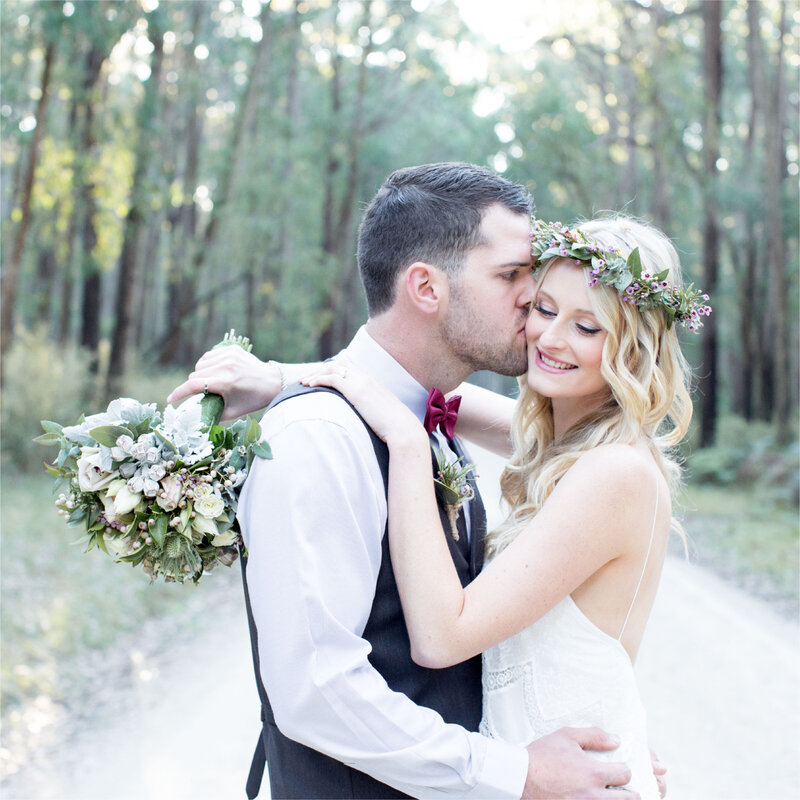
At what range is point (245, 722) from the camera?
5.36 m

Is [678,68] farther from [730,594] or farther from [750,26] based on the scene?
[730,594]

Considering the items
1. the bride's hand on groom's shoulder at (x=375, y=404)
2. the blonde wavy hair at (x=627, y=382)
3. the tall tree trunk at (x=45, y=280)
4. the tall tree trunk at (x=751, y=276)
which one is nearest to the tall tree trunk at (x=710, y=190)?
the tall tree trunk at (x=751, y=276)

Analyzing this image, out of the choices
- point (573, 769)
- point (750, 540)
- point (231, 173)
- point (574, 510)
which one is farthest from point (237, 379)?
point (231, 173)


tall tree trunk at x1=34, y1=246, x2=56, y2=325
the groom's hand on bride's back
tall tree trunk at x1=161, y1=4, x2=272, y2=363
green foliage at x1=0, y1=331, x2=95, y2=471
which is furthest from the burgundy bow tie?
tall tree trunk at x1=34, y1=246, x2=56, y2=325

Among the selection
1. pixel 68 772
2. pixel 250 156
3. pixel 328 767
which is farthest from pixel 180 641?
pixel 250 156

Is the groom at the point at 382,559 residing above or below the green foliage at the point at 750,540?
above

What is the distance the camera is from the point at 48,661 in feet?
21.1

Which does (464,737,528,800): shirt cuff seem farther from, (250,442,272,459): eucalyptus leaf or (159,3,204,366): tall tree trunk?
(159,3,204,366): tall tree trunk

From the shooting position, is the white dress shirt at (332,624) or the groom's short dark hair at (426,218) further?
the groom's short dark hair at (426,218)

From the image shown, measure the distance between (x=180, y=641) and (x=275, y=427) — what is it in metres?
5.69

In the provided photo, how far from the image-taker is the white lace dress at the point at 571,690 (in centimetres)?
251

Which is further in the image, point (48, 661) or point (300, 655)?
point (48, 661)

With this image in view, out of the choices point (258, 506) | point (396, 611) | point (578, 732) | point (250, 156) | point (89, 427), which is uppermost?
point (250, 156)

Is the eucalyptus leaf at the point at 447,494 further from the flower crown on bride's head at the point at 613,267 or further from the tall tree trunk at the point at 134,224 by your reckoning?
the tall tree trunk at the point at 134,224
